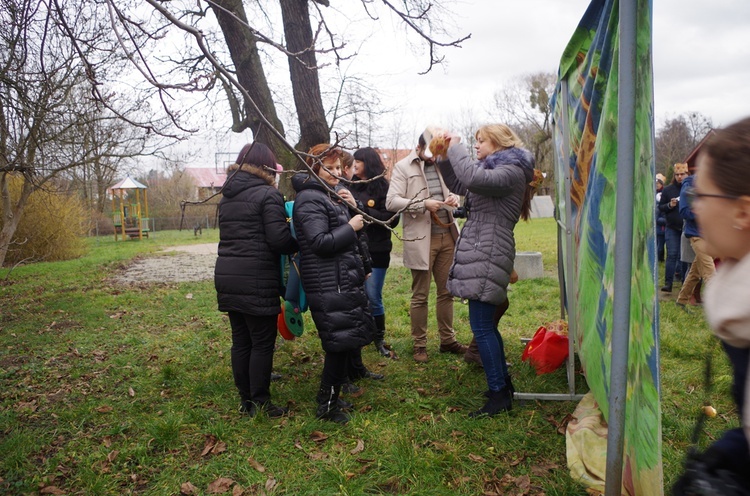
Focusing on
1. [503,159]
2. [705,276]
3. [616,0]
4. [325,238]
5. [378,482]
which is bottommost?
Result: [378,482]

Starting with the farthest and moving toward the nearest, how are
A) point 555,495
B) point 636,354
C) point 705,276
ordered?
point 705,276
point 555,495
point 636,354

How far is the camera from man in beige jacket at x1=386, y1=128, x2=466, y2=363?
476cm

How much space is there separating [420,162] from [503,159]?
1346 millimetres

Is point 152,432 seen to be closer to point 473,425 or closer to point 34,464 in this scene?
point 34,464

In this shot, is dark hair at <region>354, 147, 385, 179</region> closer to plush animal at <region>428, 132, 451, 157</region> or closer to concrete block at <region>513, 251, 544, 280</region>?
plush animal at <region>428, 132, 451, 157</region>

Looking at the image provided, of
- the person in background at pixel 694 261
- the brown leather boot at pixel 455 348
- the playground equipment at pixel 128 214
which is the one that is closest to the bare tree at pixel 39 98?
the brown leather boot at pixel 455 348

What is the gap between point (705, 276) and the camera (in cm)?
633

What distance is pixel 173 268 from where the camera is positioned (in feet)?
45.4

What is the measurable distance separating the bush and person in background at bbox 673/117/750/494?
15847mm

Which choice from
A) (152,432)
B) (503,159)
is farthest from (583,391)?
(152,432)

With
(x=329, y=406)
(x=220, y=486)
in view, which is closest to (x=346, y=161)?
(x=329, y=406)

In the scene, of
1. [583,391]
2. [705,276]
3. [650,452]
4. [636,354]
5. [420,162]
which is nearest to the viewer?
[650,452]

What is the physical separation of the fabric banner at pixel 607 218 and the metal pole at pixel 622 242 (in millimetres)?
30

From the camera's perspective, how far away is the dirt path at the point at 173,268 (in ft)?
38.8
